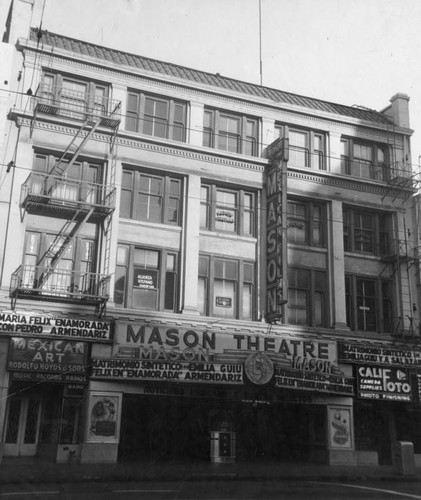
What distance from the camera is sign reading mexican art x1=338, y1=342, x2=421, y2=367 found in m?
27.8

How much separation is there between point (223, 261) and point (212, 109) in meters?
6.84

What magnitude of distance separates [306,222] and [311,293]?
10.7 ft

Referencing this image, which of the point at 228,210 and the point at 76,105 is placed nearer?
the point at 76,105

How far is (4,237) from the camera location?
78.7ft

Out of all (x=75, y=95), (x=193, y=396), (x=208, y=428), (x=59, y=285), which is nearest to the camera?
(x=59, y=285)

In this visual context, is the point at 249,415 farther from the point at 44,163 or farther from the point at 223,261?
the point at 44,163

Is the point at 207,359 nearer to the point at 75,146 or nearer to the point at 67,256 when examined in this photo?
the point at 67,256

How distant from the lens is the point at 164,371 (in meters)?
23.8

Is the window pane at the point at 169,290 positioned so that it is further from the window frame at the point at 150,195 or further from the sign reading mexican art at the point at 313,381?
the sign reading mexican art at the point at 313,381

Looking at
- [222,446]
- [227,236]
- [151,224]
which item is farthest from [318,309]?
[151,224]

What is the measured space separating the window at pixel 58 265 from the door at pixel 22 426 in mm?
4249

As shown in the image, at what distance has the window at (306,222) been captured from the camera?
29578 mm

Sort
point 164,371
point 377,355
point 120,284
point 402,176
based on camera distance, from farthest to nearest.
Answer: point 402,176, point 377,355, point 120,284, point 164,371

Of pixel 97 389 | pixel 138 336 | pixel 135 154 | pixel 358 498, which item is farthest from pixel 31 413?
pixel 358 498
